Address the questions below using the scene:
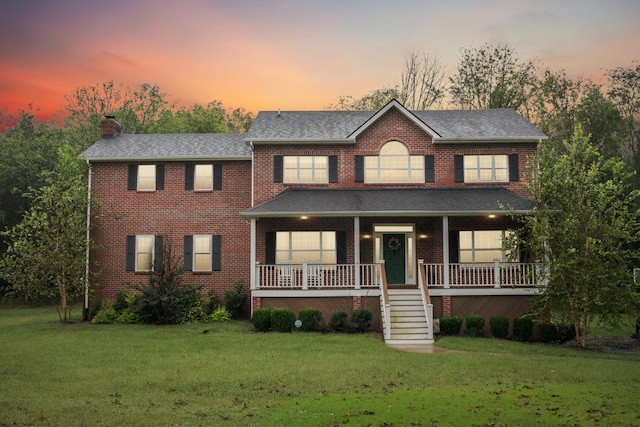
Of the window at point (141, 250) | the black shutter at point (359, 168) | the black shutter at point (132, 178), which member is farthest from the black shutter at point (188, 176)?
the black shutter at point (359, 168)

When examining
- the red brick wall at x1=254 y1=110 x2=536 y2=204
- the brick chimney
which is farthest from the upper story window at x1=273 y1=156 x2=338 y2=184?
the brick chimney

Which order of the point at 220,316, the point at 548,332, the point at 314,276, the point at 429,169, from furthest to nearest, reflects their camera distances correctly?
the point at 429,169, the point at 220,316, the point at 314,276, the point at 548,332

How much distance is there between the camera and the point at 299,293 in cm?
2388

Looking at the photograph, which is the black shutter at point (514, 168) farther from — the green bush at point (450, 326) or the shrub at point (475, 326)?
the green bush at point (450, 326)

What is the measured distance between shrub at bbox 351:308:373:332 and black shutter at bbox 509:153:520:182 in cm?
910

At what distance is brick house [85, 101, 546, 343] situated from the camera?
23.9 metres

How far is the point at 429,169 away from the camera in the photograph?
26938 millimetres

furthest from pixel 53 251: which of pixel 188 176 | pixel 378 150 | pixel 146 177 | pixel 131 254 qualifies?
pixel 378 150

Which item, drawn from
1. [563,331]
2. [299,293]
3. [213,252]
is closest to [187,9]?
[213,252]

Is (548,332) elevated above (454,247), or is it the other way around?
(454,247)

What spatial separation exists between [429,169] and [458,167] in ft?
4.18

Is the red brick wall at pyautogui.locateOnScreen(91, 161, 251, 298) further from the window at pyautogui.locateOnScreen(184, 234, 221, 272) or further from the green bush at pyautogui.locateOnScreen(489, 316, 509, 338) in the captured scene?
the green bush at pyautogui.locateOnScreen(489, 316, 509, 338)

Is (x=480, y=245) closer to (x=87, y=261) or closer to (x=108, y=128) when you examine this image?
(x=87, y=261)

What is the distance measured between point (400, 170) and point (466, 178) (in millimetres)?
2852
